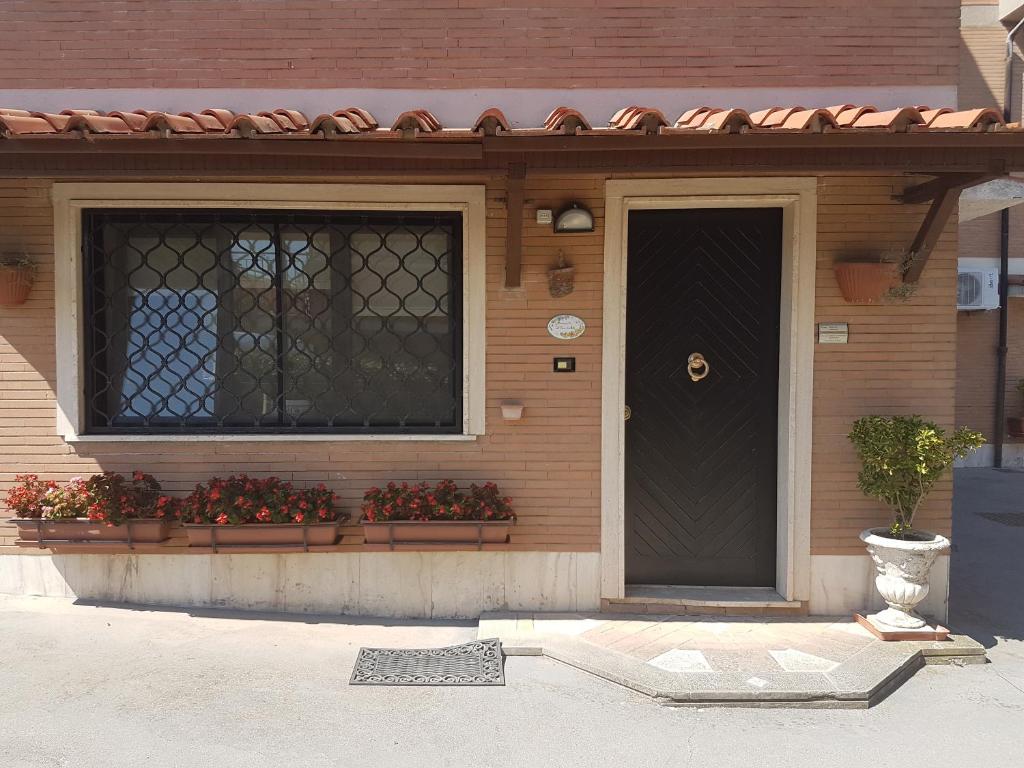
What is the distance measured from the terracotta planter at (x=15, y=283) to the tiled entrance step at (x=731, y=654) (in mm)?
3669

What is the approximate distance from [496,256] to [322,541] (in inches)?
85.3

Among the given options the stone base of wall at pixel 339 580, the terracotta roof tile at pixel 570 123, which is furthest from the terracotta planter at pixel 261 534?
the terracotta roof tile at pixel 570 123

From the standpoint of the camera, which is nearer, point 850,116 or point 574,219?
point 850,116

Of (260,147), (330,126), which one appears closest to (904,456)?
(330,126)

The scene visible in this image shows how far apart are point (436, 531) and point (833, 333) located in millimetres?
2869

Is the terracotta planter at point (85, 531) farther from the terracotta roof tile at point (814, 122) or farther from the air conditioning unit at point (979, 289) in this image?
the air conditioning unit at point (979, 289)

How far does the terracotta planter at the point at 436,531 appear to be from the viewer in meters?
4.39

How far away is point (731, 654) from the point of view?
406 centimetres

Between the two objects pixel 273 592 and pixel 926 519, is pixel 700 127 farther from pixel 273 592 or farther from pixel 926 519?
pixel 273 592

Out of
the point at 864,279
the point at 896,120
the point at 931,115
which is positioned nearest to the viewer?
the point at 896,120

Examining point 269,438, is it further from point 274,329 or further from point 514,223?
point 514,223

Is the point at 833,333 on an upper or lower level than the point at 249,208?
lower

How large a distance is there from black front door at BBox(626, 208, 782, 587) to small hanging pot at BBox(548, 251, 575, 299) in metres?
0.52

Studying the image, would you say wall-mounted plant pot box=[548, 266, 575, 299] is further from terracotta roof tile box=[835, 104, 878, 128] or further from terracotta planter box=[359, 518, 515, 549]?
terracotta roof tile box=[835, 104, 878, 128]
